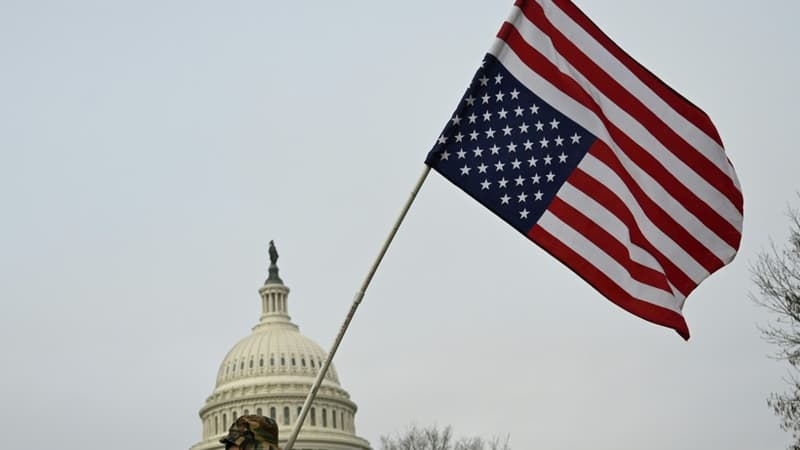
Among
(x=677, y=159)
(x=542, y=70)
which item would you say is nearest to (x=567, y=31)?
(x=542, y=70)

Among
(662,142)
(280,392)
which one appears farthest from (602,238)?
(280,392)

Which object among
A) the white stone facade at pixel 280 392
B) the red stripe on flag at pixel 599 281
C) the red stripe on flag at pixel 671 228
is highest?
the white stone facade at pixel 280 392

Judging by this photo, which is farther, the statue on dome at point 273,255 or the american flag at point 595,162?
the statue on dome at point 273,255

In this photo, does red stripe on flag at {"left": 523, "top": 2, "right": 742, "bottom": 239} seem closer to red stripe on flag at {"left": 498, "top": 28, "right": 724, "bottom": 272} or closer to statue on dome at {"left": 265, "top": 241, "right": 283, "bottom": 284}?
red stripe on flag at {"left": 498, "top": 28, "right": 724, "bottom": 272}

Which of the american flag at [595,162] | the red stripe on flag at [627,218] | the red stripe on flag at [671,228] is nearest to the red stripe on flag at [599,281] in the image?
the american flag at [595,162]

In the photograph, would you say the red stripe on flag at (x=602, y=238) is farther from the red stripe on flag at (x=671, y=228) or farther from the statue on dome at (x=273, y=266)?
the statue on dome at (x=273, y=266)

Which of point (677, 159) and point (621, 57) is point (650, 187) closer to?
point (677, 159)

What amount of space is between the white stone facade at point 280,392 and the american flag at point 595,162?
104934 mm

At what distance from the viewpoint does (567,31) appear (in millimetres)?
11000

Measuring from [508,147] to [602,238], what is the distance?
981 mm

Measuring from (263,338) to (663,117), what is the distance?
385ft

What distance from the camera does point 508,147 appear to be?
10852 mm

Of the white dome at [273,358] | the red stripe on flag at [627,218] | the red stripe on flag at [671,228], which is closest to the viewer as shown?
the red stripe on flag at [627,218]

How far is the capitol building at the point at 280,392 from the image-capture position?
119m
